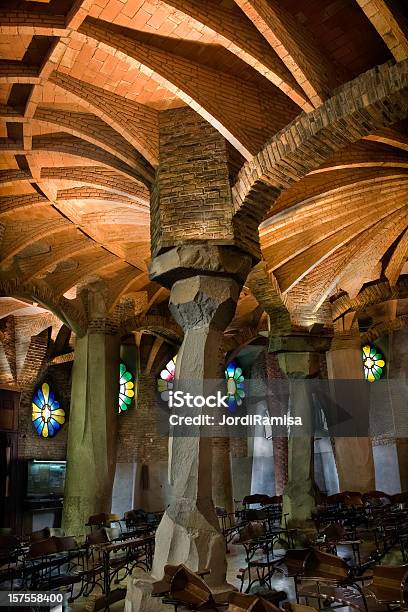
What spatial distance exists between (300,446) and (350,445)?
322cm

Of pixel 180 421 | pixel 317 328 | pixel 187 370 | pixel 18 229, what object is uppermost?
pixel 18 229

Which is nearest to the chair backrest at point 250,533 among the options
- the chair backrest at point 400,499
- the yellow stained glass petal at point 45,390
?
the chair backrest at point 400,499

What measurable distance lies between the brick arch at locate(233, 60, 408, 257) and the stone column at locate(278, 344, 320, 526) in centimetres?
536

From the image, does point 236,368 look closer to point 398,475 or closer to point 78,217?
point 398,475

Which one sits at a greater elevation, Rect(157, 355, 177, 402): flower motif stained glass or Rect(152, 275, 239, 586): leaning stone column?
Rect(157, 355, 177, 402): flower motif stained glass

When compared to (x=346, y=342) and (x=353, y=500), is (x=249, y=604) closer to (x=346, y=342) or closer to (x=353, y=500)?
(x=353, y=500)

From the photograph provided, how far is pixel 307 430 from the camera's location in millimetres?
11969

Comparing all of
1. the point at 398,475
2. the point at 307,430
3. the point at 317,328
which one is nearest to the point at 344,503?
the point at 307,430

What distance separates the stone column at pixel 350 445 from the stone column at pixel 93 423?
6113 mm

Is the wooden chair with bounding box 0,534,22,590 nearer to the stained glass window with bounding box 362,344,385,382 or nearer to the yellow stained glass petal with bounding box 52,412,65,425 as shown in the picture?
the yellow stained glass petal with bounding box 52,412,65,425

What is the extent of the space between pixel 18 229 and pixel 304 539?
826cm

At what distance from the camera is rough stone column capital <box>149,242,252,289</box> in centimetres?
709

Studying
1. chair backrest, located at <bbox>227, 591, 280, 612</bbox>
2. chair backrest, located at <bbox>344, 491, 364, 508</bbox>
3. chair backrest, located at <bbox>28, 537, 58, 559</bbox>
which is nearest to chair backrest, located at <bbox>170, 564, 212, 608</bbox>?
chair backrest, located at <bbox>227, 591, 280, 612</bbox>

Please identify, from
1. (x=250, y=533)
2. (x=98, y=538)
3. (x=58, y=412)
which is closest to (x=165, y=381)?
(x=58, y=412)
